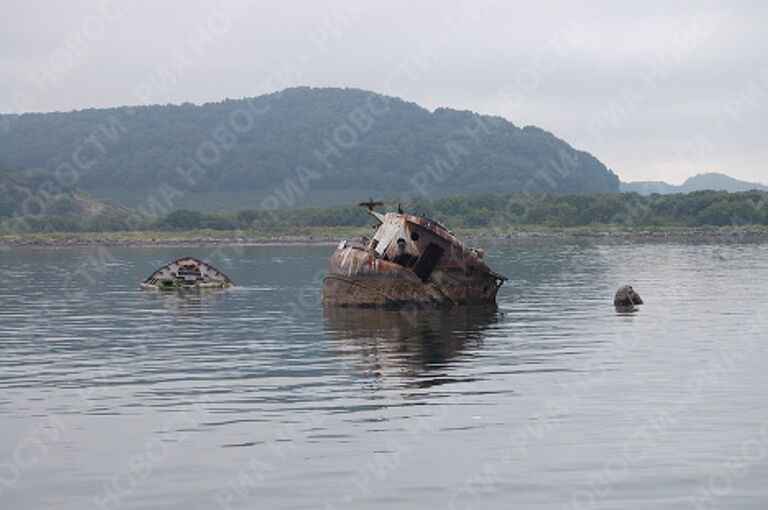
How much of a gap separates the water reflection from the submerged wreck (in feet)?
66.6

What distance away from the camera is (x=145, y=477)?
22062 millimetres

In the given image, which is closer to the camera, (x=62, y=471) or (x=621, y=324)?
(x=62, y=471)

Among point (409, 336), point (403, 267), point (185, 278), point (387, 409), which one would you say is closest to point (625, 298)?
point (403, 267)

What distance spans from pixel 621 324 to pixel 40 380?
2580 cm

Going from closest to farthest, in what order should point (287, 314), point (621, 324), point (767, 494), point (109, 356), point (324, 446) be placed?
point (767, 494) → point (324, 446) → point (109, 356) → point (621, 324) → point (287, 314)

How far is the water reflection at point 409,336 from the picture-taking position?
121 ft

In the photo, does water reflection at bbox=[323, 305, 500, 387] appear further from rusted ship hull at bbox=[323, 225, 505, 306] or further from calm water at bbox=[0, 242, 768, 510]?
rusted ship hull at bbox=[323, 225, 505, 306]

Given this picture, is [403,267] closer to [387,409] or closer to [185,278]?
[185,278]

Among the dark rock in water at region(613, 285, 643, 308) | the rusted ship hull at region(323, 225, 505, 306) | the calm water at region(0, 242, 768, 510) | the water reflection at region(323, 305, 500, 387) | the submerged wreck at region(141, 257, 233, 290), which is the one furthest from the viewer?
the submerged wreck at region(141, 257, 233, 290)

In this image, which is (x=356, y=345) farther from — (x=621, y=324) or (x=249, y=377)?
(x=621, y=324)

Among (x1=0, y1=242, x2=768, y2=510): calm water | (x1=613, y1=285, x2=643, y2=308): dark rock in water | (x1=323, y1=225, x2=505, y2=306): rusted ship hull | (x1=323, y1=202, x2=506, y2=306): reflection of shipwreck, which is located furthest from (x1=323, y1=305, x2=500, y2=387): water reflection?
(x1=613, y1=285, x2=643, y2=308): dark rock in water

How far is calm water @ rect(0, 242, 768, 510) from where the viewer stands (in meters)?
21.2

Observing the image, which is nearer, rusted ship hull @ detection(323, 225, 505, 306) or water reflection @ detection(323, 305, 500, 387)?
water reflection @ detection(323, 305, 500, 387)

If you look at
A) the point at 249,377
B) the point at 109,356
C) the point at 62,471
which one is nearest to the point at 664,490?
the point at 62,471
